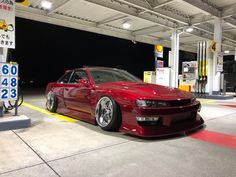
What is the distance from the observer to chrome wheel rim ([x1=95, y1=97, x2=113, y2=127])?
3.37 metres

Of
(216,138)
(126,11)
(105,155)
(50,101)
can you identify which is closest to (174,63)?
(126,11)

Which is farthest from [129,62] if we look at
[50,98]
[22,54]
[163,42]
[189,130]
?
[189,130]

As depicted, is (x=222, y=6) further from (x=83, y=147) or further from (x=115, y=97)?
(x=83, y=147)

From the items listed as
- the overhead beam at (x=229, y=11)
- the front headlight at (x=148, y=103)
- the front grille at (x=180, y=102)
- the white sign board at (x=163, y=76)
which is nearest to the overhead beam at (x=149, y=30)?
the white sign board at (x=163, y=76)

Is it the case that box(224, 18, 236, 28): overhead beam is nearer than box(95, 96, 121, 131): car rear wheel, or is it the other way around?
box(95, 96, 121, 131): car rear wheel

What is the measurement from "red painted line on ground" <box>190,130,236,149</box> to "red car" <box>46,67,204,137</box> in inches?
6.2

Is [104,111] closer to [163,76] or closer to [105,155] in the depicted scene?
[105,155]

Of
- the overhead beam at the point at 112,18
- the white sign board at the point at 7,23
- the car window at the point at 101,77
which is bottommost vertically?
the car window at the point at 101,77

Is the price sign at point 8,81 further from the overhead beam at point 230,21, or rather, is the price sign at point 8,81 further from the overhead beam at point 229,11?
the overhead beam at point 230,21

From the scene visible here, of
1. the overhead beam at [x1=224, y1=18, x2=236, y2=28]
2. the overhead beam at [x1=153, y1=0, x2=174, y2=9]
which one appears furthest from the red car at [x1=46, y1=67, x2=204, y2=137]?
the overhead beam at [x1=224, y1=18, x2=236, y2=28]

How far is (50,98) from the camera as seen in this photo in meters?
5.22

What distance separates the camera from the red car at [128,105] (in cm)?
293

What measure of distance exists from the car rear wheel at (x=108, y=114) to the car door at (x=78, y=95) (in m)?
0.33

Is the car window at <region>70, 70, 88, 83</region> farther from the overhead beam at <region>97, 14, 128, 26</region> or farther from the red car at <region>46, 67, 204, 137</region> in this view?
the overhead beam at <region>97, 14, 128, 26</region>
